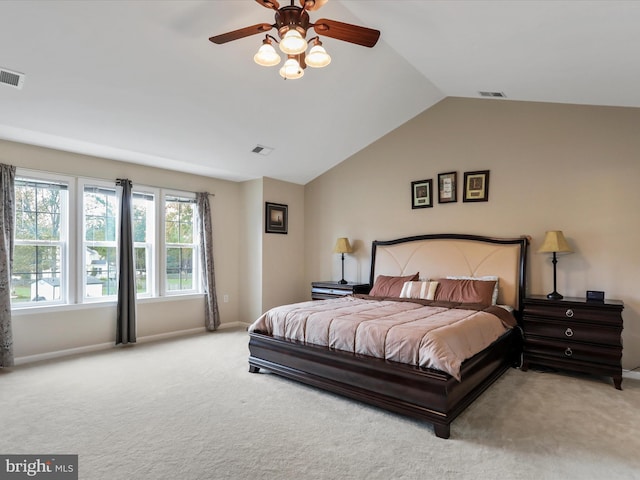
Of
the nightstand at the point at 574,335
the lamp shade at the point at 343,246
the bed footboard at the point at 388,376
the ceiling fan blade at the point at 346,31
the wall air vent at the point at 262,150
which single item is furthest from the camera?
the lamp shade at the point at 343,246

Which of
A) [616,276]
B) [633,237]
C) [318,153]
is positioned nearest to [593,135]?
[633,237]

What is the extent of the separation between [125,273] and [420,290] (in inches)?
153

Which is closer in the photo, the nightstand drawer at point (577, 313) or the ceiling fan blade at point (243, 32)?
the ceiling fan blade at point (243, 32)

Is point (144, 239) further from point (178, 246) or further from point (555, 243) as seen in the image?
point (555, 243)

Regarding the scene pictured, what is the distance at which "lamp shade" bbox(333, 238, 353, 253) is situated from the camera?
5.76 metres

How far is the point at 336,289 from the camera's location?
18.2ft

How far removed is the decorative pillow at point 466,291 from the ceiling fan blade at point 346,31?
2.99 metres

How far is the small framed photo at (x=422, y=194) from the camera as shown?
17.0 feet

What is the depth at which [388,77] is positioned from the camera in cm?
425

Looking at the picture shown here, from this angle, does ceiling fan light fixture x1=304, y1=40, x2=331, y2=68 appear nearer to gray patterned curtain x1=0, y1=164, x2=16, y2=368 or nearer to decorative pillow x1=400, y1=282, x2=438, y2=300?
decorative pillow x1=400, y1=282, x2=438, y2=300

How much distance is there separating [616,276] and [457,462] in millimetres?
2999

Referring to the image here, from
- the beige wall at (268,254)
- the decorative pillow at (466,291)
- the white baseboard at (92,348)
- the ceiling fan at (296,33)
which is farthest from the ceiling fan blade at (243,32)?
the white baseboard at (92,348)

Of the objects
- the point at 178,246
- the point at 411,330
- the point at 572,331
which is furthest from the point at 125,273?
the point at 572,331

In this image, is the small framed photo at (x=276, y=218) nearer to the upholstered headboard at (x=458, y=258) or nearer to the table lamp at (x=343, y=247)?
the table lamp at (x=343, y=247)
